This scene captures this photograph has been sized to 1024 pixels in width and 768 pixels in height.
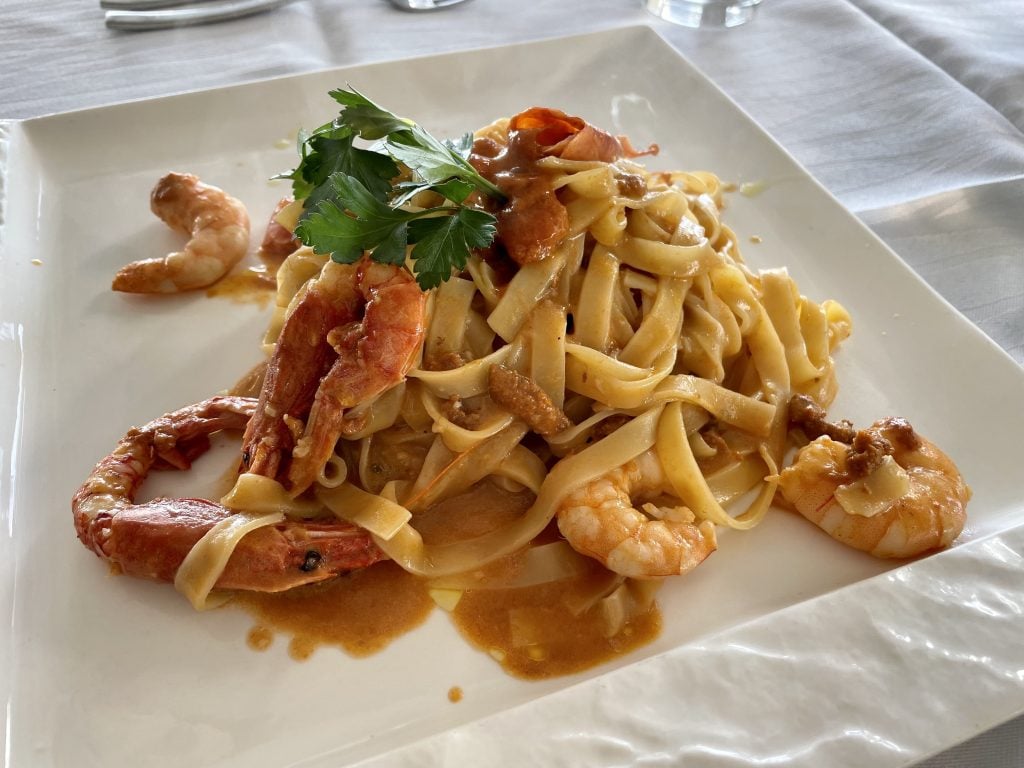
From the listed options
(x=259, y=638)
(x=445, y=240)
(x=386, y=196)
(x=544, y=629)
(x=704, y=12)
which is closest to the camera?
(x=259, y=638)

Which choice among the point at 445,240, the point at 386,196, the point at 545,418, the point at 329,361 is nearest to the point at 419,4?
the point at 386,196

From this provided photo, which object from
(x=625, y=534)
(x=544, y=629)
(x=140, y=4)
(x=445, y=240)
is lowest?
(x=544, y=629)

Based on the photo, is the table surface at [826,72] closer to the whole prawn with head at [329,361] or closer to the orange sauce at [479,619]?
the orange sauce at [479,619]

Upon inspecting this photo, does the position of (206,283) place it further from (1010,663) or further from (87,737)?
(1010,663)

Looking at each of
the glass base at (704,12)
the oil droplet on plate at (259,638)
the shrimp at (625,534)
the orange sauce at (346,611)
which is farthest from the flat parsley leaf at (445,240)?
the glass base at (704,12)

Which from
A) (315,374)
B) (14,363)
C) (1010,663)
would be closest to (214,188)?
(14,363)

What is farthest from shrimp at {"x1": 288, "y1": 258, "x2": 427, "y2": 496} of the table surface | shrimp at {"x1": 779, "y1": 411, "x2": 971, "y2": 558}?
the table surface

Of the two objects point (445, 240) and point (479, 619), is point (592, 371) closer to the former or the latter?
point (445, 240)
